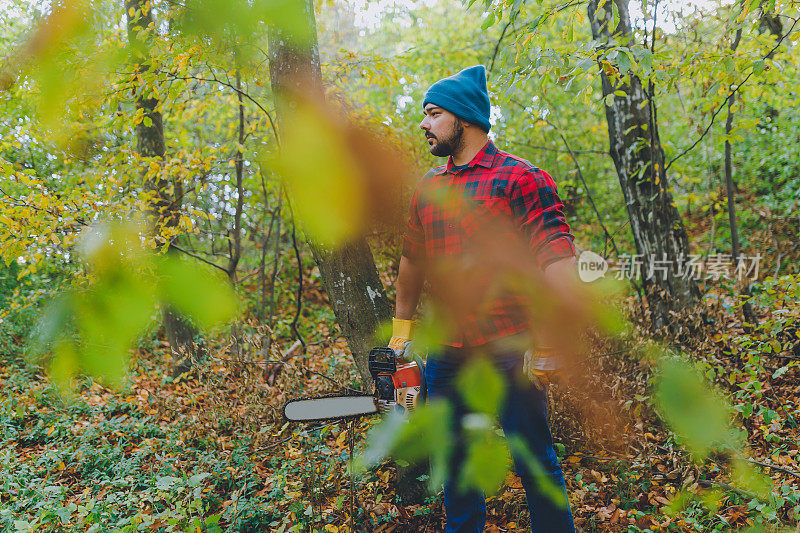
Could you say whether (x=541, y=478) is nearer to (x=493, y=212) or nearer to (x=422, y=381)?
(x=422, y=381)

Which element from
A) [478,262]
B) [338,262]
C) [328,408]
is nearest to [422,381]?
[328,408]

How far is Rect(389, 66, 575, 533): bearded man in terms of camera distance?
186 centimetres

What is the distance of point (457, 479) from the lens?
2.02 metres

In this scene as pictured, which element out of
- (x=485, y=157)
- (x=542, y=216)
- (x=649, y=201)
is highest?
(x=649, y=201)

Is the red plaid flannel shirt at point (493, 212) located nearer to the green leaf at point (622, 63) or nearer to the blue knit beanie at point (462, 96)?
the blue knit beanie at point (462, 96)

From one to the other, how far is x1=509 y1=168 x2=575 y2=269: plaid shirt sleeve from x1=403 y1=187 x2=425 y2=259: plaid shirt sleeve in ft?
1.55

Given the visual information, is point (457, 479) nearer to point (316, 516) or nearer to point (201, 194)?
point (316, 516)

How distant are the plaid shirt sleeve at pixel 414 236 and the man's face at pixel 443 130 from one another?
258mm

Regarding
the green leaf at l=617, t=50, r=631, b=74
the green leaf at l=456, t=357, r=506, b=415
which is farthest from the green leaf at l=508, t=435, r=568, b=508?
the green leaf at l=617, t=50, r=631, b=74

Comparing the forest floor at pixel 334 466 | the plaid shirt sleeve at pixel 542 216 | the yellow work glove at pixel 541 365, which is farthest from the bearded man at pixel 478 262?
the forest floor at pixel 334 466

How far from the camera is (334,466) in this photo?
120 inches

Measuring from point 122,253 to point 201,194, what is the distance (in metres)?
3.68

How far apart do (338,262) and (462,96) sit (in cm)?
116

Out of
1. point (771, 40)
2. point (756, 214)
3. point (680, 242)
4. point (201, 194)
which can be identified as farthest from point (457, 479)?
point (756, 214)
